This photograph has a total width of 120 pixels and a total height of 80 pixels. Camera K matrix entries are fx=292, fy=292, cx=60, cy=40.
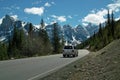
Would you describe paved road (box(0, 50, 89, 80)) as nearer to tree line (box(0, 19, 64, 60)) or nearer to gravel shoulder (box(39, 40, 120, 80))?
gravel shoulder (box(39, 40, 120, 80))

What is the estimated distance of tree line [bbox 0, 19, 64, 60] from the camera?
6799 centimetres

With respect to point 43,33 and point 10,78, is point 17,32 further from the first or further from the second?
point 10,78

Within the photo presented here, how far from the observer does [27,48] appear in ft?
221

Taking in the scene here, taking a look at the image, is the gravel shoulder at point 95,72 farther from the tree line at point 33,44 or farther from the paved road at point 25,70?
the tree line at point 33,44

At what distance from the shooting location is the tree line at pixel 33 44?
68.0 meters

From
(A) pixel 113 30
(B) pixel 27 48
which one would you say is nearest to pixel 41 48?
(B) pixel 27 48

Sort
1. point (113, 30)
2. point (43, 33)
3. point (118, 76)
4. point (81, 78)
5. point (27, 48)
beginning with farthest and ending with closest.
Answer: point (43, 33), point (113, 30), point (27, 48), point (81, 78), point (118, 76)

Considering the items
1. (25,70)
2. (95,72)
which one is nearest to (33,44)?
(25,70)

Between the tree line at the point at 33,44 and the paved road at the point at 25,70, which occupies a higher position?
the tree line at the point at 33,44

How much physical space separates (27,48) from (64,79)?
52586mm

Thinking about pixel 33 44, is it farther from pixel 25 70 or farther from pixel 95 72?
pixel 95 72

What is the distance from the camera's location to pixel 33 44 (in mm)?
69438

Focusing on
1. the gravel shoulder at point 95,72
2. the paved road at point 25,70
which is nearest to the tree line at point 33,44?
the paved road at point 25,70

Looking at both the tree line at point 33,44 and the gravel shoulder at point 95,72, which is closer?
the gravel shoulder at point 95,72
